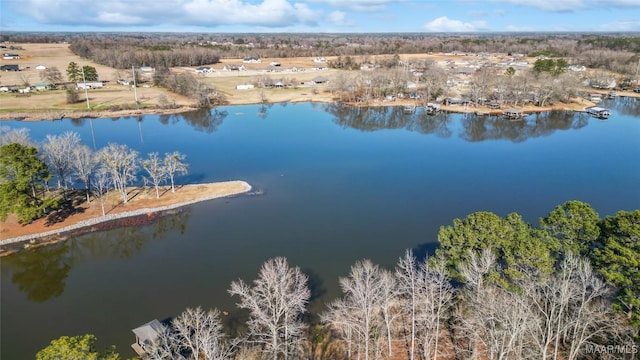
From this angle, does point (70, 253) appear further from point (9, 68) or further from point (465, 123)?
point (9, 68)

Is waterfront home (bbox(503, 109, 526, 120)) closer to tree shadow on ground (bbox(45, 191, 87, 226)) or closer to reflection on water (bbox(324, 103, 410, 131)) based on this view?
reflection on water (bbox(324, 103, 410, 131))

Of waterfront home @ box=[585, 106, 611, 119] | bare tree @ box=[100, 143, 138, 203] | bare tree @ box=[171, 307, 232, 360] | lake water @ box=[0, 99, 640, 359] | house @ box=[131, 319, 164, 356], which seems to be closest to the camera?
bare tree @ box=[171, 307, 232, 360]

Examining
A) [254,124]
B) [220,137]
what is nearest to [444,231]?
[220,137]

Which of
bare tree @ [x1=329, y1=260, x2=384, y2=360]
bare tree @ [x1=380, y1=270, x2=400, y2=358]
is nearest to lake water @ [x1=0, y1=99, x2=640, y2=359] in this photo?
bare tree @ [x1=380, y1=270, x2=400, y2=358]

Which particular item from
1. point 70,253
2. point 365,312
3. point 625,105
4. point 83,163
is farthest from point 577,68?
point 70,253

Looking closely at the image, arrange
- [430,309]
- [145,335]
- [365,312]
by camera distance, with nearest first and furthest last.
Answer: [365,312]
[430,309]
[145,335]

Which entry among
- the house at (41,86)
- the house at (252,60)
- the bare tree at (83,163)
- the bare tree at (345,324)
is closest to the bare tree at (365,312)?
the bare tree at (345,324)
